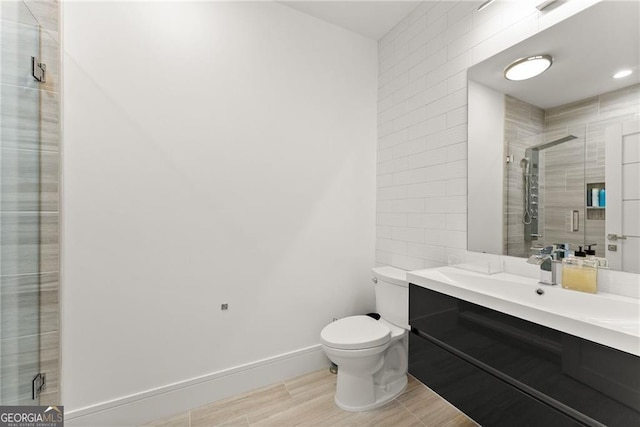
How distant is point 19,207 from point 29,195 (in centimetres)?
8

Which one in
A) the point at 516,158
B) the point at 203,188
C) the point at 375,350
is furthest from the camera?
the point at 203,188

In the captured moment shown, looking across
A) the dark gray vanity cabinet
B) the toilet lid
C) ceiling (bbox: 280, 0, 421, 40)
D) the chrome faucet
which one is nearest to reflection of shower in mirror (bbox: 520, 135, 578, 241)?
the chrome faucet

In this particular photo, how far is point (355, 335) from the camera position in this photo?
1674mm

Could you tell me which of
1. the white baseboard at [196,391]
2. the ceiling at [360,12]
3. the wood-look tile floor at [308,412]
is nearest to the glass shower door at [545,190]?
the wood-look tile floor at [308,412]

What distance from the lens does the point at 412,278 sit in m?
1.42

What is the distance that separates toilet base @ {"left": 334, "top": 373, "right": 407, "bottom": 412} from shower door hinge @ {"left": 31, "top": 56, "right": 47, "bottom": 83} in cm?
234

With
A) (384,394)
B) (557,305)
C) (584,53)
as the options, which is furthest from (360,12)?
(384,394)

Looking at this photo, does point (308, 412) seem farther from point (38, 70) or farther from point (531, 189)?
point (38, 70)

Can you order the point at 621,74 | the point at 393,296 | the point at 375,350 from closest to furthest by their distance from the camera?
1. the point at 621,74
2. the point at 375,350
3. the point at 393,296

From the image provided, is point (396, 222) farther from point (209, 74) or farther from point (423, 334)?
point (209, 74)

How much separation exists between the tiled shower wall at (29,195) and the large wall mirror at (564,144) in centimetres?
223

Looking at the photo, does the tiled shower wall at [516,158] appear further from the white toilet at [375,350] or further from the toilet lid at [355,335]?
the toilet lid at [355,335]

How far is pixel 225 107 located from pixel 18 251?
1255 millimetres

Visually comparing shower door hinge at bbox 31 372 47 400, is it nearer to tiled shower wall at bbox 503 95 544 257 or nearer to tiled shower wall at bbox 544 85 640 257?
tiled shower wall at bbox 503 95 544 257
